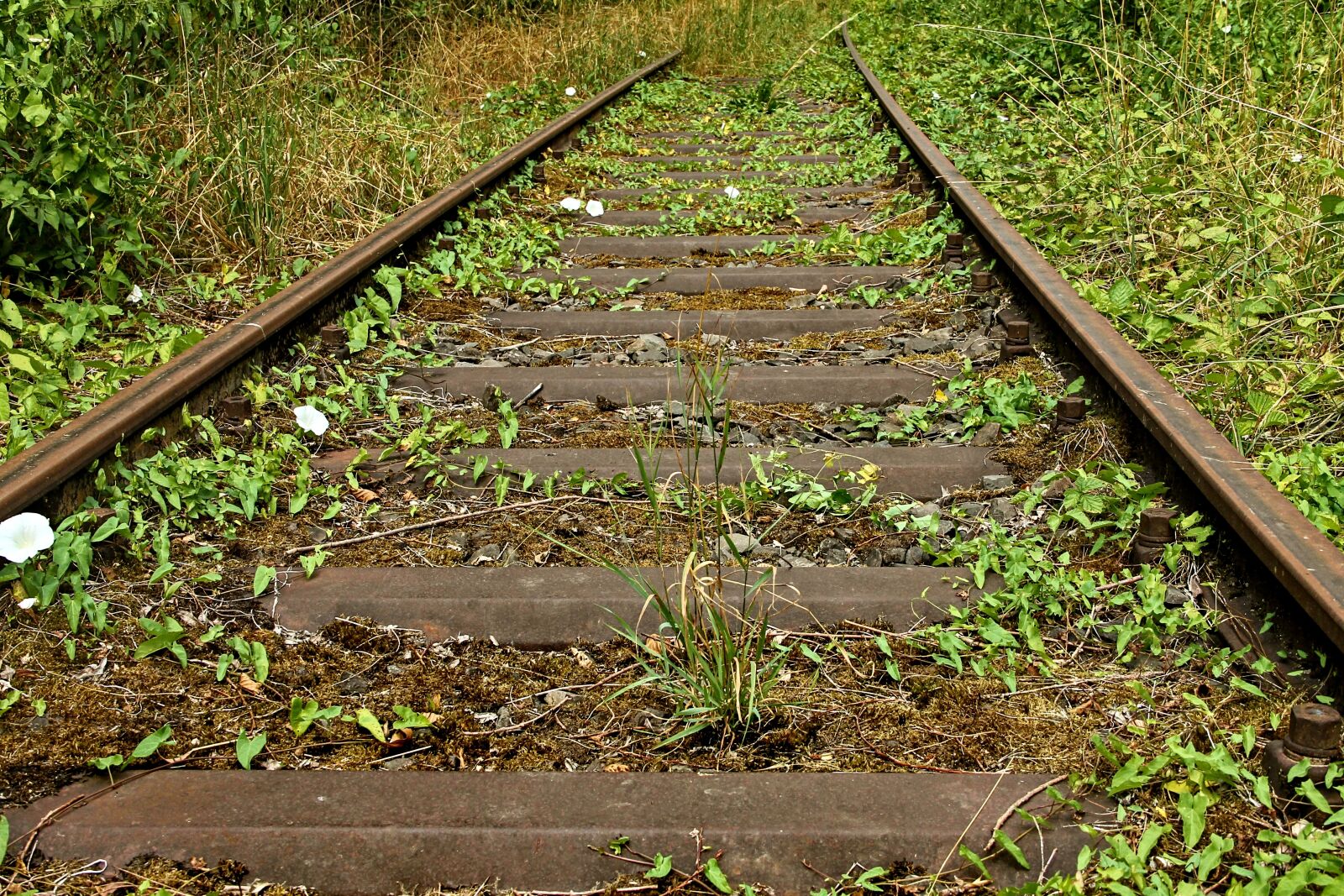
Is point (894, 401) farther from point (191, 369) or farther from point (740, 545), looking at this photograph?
point (191, 369)

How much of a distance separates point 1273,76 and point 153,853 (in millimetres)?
6246

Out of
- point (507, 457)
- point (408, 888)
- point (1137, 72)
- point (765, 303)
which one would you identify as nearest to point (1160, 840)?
point (408, 888)

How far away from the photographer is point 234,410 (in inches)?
134

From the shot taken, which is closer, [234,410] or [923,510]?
[923,510]

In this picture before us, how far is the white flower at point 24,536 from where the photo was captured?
234 centimetres

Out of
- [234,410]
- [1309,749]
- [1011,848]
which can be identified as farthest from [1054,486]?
[234,410]

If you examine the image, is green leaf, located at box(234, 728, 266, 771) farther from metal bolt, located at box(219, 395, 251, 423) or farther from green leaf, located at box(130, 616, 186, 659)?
metal bolt, located at box(219, 395, 251, 423)

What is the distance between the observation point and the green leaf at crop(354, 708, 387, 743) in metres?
2.22

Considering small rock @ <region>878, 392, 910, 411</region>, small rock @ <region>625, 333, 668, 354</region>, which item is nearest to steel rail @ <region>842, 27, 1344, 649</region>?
small rock @ <region>878, 392, 910, 411</region>

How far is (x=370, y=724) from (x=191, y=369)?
145 centimetres

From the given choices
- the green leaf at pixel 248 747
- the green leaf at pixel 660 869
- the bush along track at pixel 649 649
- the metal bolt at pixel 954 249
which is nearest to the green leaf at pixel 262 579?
the bush along track at pixel 649 649

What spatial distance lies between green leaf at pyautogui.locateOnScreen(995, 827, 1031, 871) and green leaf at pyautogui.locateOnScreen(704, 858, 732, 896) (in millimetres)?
413

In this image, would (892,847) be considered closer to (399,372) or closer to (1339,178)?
(399,372)

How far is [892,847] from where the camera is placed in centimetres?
190
